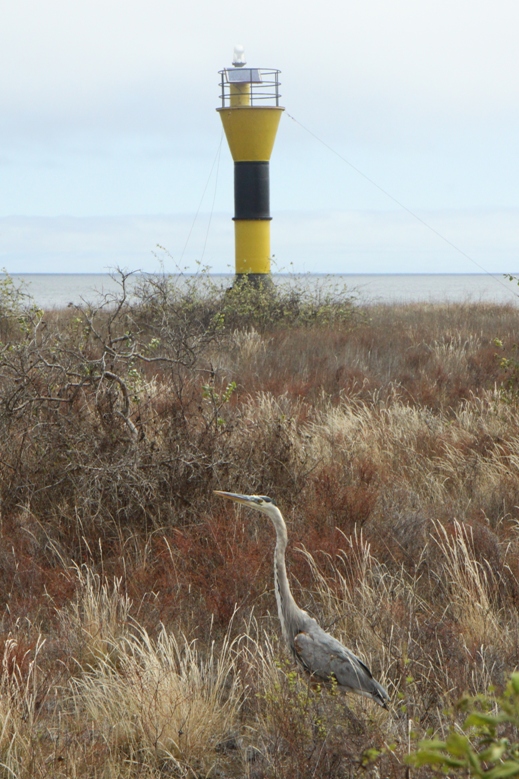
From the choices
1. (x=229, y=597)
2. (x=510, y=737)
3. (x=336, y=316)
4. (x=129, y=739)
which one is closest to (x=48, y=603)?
(x=229, y=597)

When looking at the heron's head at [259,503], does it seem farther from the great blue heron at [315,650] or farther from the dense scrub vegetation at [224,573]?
the dense scrub vegetation at [224,573]

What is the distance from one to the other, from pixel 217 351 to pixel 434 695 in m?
9.73

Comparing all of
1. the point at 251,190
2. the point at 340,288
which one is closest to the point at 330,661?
the point at 251,190

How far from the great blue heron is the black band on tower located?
677 inches

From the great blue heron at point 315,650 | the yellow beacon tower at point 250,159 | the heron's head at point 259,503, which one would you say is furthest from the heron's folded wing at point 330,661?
the yellow beacon tower at point 250,159

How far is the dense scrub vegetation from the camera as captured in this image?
311cm

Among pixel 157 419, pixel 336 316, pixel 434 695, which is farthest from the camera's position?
pixel 336 316

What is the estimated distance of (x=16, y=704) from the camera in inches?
127

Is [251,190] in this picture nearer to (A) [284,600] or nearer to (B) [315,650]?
(A) [284,600]

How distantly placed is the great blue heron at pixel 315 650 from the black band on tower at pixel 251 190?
1719cm

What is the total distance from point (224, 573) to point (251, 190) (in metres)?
16.6

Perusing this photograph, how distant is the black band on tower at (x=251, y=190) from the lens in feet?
65.1

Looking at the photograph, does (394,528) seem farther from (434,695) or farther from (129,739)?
(129,739)

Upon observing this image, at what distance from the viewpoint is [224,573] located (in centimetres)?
456
